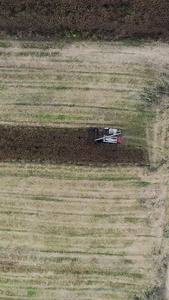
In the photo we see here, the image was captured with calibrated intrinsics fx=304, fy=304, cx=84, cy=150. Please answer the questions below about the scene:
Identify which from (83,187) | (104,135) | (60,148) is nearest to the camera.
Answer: (104,135)

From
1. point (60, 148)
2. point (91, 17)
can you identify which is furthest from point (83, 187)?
point (91, 17)

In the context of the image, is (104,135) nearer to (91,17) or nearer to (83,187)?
(83,187)

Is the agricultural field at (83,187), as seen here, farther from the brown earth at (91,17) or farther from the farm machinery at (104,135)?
the brown earth at (91,17)

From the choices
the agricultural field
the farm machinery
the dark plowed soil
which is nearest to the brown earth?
the agricultural field

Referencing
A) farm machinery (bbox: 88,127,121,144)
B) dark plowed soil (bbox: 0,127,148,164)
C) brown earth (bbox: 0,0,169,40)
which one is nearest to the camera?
brown earth (bbox: 0,0,169,40)

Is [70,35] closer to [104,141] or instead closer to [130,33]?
[130,33]

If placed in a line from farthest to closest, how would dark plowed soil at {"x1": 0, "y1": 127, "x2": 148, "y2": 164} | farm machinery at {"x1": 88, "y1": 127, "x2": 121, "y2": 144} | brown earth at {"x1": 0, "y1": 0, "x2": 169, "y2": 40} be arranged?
dark plowed soil at {"x1": 0, "y1": 127, "x2": 148, "y2": 164} → farm machinery at {"x1": 88, "y1": 127, "x2": 121, "y2": 144} → brown earth at {"x1": 0, "y1": 0, "x2": 169, "y2": 40}

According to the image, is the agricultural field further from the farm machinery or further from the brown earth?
the brown earth
